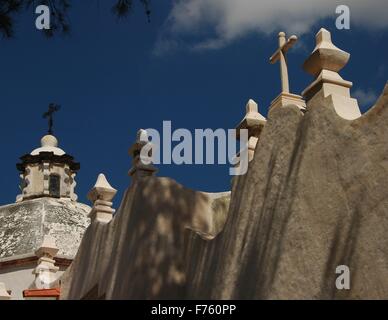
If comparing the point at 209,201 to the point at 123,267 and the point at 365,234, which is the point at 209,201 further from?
the point at 365,234

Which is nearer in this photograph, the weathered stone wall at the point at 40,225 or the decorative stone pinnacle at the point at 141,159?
the decorative stone pinnacle at the point at 141,159

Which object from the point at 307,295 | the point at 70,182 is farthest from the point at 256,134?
the point at 70,182

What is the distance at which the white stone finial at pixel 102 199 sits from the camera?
10.5 metres

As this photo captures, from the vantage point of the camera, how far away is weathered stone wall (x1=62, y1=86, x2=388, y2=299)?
199 inches

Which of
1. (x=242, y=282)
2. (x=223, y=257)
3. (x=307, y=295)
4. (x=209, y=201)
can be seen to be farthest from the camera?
(x=209, y=201)

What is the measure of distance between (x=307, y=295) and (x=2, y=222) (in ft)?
75.2

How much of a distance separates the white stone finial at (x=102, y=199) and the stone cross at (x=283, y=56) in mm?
3951

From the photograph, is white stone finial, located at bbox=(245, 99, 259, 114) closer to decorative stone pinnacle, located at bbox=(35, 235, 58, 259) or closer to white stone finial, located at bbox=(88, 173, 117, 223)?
white stone finial, located at bbox=(88, 173, 117, 223)

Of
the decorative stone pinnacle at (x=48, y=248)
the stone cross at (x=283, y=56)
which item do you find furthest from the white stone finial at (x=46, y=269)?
the stone cross at (x=283, y=56)

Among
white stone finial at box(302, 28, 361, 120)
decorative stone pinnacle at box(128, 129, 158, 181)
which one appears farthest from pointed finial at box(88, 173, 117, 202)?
white stone finial at box(302, 28, 361, 120)

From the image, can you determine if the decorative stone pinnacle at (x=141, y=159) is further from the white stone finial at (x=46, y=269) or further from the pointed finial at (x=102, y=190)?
the white stone finial at (x=46, y=269)

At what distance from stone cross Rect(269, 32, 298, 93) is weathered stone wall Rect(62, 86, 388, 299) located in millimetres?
530

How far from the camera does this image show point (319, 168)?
18.4 feet

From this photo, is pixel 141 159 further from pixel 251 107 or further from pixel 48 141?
pixel 48 141
